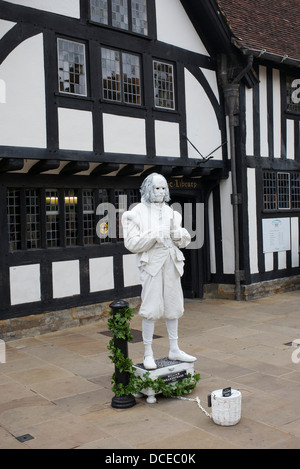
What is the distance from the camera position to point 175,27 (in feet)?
36.1

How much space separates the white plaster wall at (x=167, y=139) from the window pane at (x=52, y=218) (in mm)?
2369

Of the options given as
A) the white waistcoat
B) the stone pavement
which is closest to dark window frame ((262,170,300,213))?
the stone pavement

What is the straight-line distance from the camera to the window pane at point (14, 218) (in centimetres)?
889

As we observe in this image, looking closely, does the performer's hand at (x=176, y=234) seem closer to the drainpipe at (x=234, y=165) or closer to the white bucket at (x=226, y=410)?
the white bucket at (x=226, y=410)

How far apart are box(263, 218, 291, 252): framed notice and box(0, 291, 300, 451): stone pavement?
2955 millimetres

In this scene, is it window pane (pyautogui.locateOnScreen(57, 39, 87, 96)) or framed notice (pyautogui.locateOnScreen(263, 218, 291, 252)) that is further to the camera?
framed notice (pyautogui.locateOnScreen(263, 218, 291, 252))

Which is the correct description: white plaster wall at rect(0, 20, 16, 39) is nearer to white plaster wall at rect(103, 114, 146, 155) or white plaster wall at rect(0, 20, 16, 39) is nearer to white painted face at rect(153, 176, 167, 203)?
white plaster wall at rect(103, 114, 146, 155)

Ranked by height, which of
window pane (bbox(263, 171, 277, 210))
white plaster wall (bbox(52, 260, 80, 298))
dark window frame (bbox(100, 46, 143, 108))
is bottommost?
white plaster wall (bbox(52, 260, 80, 298))

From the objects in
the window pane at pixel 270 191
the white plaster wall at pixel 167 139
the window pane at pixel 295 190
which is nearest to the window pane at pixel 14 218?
the white plaster wall at pixel 167 139

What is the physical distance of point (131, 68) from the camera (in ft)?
33.6

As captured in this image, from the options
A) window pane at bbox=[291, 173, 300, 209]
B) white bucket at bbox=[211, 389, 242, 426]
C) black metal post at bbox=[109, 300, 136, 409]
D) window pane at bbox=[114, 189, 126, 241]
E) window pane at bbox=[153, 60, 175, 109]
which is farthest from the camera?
window pane at bbox=[291, 173, 300, 209]

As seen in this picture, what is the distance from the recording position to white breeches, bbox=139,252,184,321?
5.80 meters
